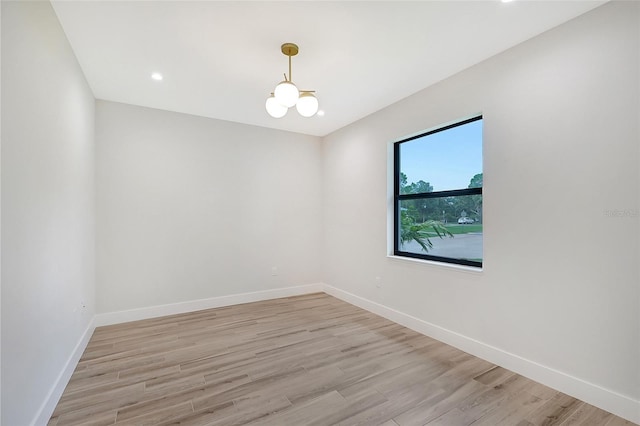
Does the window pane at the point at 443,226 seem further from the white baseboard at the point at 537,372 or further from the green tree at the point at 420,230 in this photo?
the white baseboard at the point at 537,372

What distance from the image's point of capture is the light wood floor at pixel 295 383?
6.18ft

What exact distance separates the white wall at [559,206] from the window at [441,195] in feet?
0.73

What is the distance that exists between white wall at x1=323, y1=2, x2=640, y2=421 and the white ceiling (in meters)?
0.29

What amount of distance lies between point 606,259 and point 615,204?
38 centimetres

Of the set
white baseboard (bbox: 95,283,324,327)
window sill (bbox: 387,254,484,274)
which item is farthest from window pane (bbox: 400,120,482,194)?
white baseboard (bbox: 95,283,324,327)

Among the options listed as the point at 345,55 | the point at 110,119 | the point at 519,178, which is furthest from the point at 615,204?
the point at 110,119

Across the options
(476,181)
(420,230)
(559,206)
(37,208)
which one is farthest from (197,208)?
(559,206)

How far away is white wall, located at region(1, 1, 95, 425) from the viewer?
1424 millimetres

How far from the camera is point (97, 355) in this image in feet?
9.00

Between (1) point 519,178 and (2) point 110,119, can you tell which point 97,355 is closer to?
(2) point 110,119

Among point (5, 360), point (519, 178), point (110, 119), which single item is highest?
point (110, 119)

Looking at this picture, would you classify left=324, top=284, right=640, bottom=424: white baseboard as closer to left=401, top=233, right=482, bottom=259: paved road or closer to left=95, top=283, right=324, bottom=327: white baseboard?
left=401, top=233, right=482, bottom=259: paved road

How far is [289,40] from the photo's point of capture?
7.75ft

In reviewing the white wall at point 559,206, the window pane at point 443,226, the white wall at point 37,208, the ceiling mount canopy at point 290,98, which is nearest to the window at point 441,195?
the window pane at point 443,226
